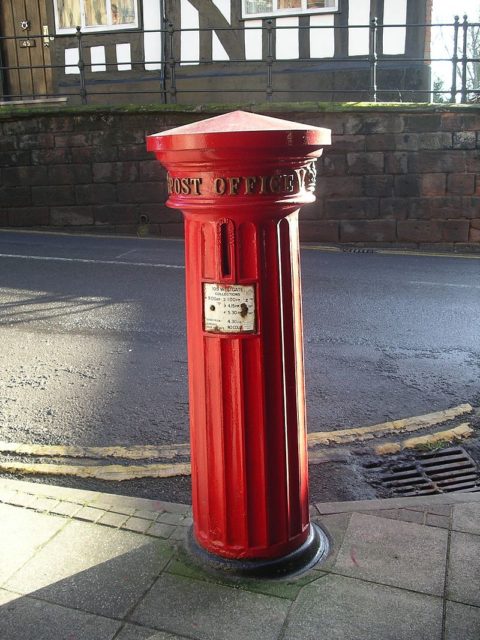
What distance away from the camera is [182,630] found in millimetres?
2594

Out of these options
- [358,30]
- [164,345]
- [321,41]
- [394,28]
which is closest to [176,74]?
[321,41]

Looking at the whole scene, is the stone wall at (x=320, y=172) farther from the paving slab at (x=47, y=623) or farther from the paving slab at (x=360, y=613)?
the paving slab at (x=47, y=623)

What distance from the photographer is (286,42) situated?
14.1 m

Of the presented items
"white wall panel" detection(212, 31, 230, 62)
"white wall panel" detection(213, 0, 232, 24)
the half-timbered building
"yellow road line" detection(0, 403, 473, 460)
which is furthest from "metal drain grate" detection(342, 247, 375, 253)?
"yellow road line" detection(0, 403, 473, 460)

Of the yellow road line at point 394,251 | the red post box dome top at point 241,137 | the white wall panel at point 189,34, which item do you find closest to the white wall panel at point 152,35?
the white wall panel at point 189,34

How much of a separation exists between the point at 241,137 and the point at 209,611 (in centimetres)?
171

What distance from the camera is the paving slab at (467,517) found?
3.23m

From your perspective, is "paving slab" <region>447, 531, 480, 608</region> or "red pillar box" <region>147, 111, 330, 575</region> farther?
"paving slab" <region>447, 531, 480, 608</region>

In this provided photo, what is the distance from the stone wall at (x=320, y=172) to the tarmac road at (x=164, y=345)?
1892mm

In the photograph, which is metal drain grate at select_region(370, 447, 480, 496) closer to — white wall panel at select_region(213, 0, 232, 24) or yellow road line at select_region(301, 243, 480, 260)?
yellow road line at select_region(301, 243, 480, 260)

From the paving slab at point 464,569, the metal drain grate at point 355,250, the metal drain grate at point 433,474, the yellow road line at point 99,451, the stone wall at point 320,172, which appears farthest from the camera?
the stone wall at point 320,172

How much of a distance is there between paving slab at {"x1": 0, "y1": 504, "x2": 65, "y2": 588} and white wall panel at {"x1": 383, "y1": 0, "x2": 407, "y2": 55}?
41.7ft

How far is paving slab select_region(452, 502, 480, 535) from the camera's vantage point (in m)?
3.23

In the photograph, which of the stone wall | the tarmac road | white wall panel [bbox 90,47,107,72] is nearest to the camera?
the tarmac road
